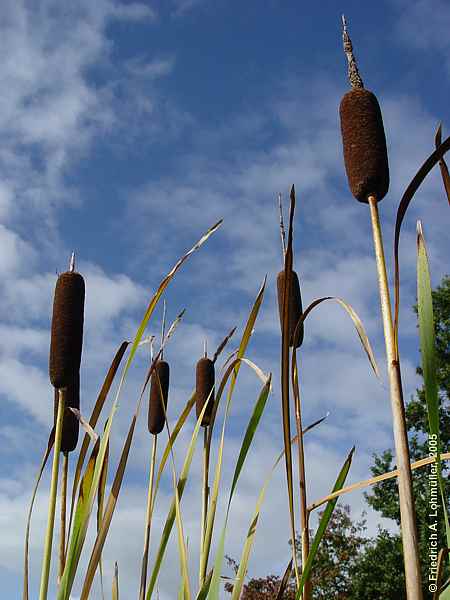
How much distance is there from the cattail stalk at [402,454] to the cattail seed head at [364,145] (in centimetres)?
23

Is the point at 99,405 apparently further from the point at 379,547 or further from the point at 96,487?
the point at 379,547

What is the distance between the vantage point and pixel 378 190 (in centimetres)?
158

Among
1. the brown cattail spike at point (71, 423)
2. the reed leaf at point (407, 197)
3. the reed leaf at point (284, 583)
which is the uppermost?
the brown cattail spike at point (71, 423)

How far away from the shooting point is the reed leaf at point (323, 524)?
60.3 inches

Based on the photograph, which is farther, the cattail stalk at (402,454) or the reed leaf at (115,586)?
the reed leaf at (115,586)

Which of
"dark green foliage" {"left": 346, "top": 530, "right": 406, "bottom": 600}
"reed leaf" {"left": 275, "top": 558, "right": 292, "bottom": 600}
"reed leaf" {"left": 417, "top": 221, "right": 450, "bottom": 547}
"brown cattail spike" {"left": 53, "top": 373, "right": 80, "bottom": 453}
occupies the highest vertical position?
"dark green foliage" {"left": 346, "top": 530, "right": 406, "bottom": 600}

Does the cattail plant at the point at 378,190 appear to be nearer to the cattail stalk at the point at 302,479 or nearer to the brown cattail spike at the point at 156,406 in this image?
the cattail stalk at the point at 302,479

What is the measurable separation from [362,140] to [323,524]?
98 cm

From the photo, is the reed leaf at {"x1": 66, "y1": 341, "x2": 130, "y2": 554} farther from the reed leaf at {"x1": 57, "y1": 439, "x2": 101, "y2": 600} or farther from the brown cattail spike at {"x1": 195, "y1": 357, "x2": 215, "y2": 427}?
the brown cattail spike at {"x1": 195, "y1": 357, "x2": 215, "y2": 427}

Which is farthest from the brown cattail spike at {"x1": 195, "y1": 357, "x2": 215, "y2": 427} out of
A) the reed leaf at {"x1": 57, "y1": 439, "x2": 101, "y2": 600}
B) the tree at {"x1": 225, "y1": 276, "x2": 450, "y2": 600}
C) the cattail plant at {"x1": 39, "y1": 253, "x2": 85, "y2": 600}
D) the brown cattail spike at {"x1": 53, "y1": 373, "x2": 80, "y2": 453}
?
the tree at {"x1": 225, "y1": 276, "x2": 450, "y2": 600}

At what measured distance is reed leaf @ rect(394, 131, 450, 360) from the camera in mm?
1344

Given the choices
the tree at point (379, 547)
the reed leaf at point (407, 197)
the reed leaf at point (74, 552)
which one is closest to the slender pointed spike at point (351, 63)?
the reed leaf at point (407, 197)

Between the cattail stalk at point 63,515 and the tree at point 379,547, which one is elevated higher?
the tree at point 379,547

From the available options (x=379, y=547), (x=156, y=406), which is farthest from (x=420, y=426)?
(x=156, y=406)
